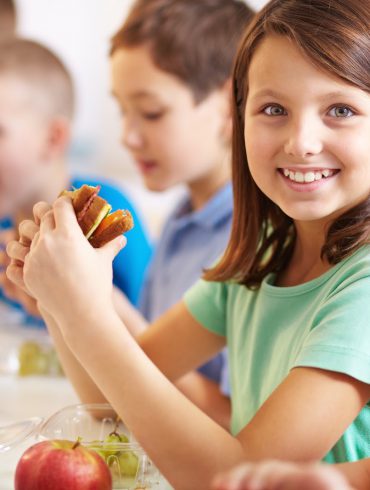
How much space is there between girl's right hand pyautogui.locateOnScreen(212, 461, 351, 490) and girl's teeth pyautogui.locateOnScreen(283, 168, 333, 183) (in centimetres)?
42

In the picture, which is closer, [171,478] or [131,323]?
[171,478]

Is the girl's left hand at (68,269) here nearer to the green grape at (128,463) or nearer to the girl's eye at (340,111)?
the green grape at (128,463)

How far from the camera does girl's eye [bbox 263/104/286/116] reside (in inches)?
37.9

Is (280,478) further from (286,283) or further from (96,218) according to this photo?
(286,283)

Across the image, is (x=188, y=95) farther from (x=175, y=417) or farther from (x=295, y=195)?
(x=175, y=417)

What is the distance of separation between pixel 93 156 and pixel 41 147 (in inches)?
68.6

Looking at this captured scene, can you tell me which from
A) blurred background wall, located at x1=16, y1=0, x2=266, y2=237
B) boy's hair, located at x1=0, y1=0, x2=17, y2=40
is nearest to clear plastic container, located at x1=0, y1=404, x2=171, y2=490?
blurred background wall, located at x1=16, y1=0, x2=266, y2=237

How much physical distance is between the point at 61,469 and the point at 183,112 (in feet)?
3.61

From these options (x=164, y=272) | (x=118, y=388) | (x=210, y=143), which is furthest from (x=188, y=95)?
(x=118, y=388)

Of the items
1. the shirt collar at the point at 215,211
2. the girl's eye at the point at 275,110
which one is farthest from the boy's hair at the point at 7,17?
the girl's eye at the point at 275,110

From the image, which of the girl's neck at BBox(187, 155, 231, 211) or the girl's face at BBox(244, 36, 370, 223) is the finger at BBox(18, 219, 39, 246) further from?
the girl's neck at BBox(187, 155, 231, 211)

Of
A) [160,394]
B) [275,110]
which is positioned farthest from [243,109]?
[160,394]

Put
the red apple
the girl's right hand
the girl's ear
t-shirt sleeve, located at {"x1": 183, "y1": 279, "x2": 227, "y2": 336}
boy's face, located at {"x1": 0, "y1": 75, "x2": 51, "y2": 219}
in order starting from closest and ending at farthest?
the girl's right hand < the red apple < t-shirt sleeve, located at {"x1": 183, "y1": 279, "x2": 227, "y2": 336} < the girl's ear < boy's face, located at {"x1": 0, "y1": 75, "x2": 51, "y2": 219}

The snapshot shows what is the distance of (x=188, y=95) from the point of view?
1762 mm
